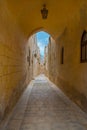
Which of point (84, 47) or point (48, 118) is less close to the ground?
point (84, 47)

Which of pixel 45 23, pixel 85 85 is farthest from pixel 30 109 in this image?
pixel 45 23

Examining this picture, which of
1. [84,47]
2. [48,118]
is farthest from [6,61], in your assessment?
[84,47]

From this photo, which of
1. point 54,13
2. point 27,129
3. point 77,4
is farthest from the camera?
point 54,13

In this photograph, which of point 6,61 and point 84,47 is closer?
point 6,61

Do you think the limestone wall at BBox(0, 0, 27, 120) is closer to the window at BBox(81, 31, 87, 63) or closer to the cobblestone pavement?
the cobblestone pavement

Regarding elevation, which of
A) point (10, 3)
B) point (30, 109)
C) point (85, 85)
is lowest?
point (30, 109)

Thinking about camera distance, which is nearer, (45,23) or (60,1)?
(60,1)

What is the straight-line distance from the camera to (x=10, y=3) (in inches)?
213

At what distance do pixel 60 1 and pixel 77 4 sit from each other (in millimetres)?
606

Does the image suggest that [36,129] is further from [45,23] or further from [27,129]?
[45,23]

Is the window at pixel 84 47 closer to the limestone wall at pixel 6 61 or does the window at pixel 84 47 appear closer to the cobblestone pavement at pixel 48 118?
the cobblestone pavement at pixel 48 118

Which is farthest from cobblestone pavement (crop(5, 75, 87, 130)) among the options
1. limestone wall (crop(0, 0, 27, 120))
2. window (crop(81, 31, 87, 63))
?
window (crop(81, 31, 87, 63))

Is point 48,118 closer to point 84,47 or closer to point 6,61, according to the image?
point 6,61

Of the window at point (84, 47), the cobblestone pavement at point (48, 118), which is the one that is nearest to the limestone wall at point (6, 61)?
the cobblestone pavement at point (48, 118)
